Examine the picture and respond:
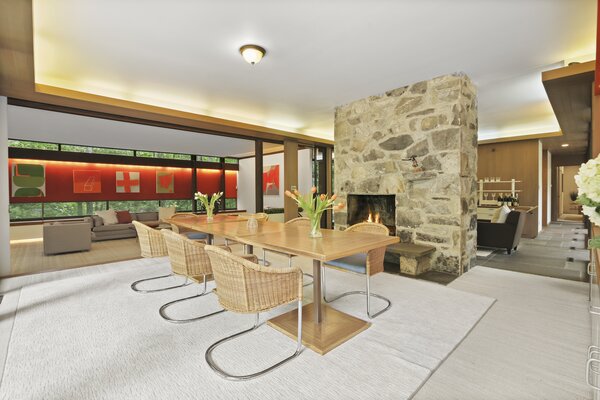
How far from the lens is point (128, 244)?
22.1 feet

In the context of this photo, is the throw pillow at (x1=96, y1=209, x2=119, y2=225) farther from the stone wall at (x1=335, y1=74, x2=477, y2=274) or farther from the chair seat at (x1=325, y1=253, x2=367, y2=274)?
the chair seat at (x1=325, y1=253, x2=367, y2=274)

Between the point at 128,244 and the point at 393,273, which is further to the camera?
the point at 128,244

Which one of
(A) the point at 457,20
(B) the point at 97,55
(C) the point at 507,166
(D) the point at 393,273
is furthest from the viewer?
(C) the point at 507,166

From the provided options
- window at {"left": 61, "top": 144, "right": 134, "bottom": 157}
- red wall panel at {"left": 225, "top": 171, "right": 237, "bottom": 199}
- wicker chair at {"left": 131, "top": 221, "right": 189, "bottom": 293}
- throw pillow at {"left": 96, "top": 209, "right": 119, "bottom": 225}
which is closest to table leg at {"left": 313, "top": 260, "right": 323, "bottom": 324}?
wicker chair at {"left": 131, "top": 221, "right": 189, "bottom": 293}

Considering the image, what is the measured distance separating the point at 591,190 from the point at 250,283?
5.46 feet

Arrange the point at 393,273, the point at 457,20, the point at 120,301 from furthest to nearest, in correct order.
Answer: the point at 393,273 < the point at 120,301 < the point at 457,20

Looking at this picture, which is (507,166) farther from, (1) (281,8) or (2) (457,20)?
(1) (281,8)

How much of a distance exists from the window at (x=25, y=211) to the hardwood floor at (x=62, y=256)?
0.99 m

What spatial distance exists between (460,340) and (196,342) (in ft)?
6.59

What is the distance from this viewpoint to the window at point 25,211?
7363 millimetres

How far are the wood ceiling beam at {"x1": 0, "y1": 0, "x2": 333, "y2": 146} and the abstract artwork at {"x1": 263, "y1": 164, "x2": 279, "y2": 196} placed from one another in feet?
11.3

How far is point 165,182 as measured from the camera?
32.2 feet

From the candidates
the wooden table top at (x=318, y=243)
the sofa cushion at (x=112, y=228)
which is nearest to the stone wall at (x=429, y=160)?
the wooden table top at (x=318, y=243)

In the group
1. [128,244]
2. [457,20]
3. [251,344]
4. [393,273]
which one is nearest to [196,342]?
[251,344]
